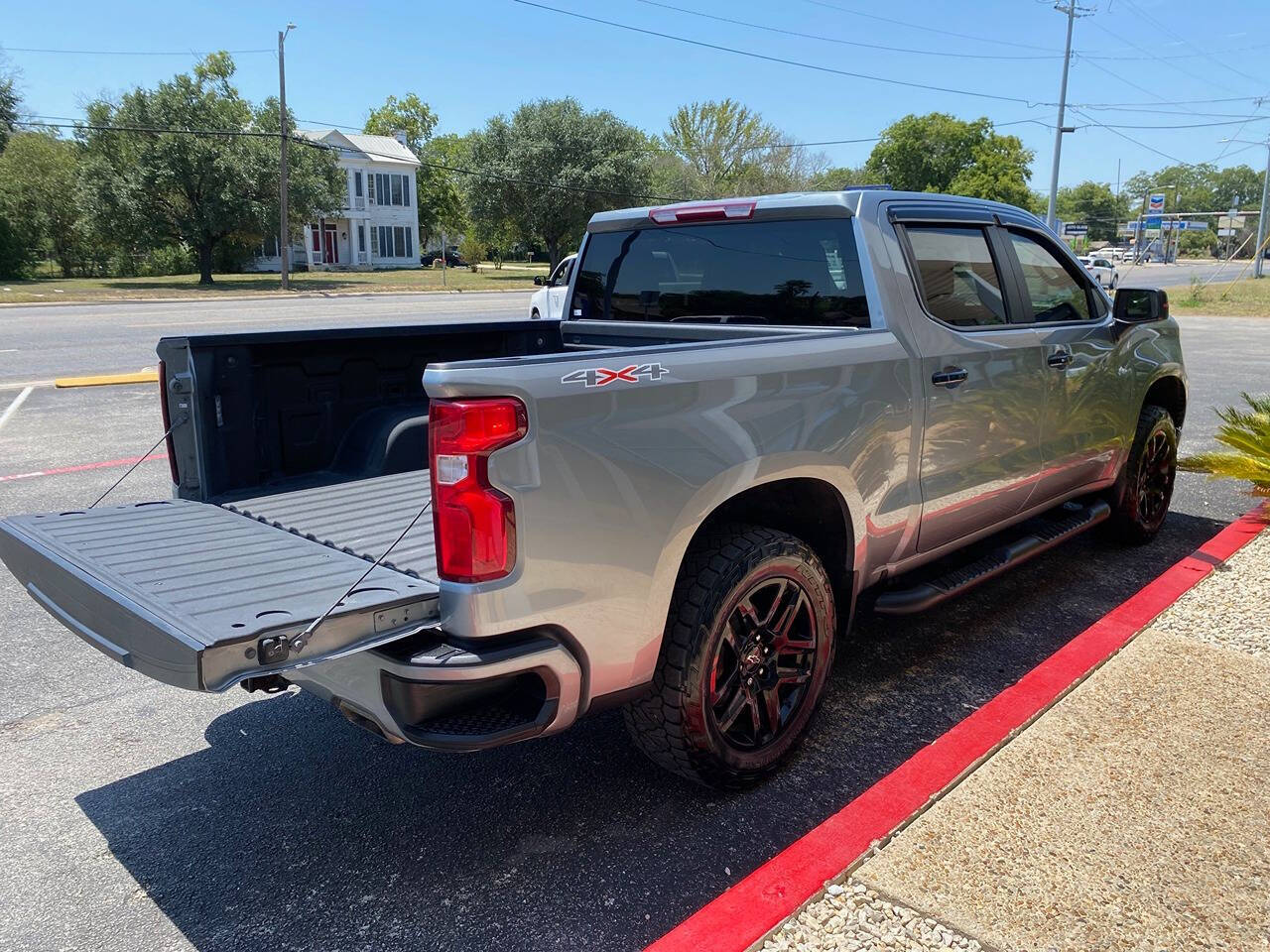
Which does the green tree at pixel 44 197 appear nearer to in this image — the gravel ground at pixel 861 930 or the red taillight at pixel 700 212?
the red taillight at pixel 700 212

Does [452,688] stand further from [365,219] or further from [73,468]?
[365,219]

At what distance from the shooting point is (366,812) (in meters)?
3.25

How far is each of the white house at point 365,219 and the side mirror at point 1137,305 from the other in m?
57.7

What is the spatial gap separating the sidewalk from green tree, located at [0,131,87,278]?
49548mm

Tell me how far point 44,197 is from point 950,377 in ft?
168

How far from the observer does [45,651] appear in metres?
4.50

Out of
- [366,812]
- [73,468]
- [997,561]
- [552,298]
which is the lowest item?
[366,812]

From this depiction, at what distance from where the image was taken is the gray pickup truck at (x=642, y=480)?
2.48m

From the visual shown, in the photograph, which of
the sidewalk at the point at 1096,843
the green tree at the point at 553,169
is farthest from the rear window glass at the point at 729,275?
the green tree at the point at 553,169

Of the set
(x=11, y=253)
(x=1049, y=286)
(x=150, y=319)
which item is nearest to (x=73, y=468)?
(x=1049, y=286)

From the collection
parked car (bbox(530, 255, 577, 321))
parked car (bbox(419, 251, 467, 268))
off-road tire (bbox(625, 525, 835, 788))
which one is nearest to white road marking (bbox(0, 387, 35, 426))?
parked car (bbox(530, 255, 577, 321))

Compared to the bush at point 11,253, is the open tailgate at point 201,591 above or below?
below

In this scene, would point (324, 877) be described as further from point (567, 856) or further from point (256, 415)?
point (256, 415)

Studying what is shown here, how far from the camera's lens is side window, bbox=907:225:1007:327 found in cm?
399
